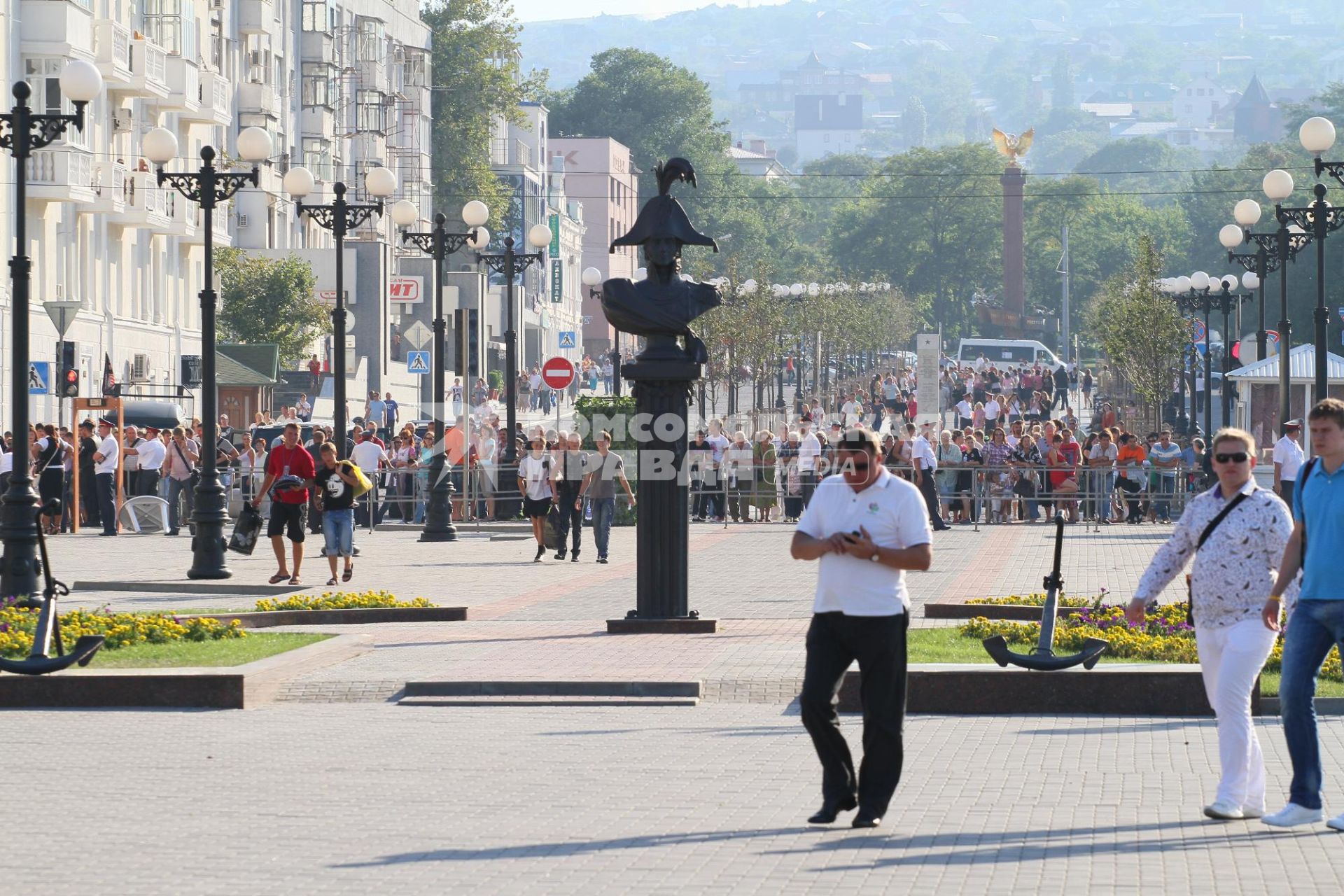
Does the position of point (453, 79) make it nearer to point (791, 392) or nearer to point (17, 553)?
point (791, 392)

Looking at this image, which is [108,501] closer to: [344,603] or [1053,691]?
[344,603]

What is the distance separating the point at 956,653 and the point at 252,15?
178 feet

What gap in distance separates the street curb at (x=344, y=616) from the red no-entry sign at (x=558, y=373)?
20062 mm

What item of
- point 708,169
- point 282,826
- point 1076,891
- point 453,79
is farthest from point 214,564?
point 708,169

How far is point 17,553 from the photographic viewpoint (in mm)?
18484

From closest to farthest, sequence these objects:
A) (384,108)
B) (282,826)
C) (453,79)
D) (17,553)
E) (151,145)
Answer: (282,826)
(17,553)
(151,145)
(384,108)
(453,79)

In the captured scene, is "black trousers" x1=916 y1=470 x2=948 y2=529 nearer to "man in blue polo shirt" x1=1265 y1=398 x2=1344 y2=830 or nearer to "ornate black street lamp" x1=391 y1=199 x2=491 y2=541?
"ornate black street lamp" x1=391 y1=199 x2=491 y2=541

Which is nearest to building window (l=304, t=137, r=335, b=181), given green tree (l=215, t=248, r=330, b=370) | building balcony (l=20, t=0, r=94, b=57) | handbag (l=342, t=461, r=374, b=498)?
green tree (l=215, t=248, r=330, b=370)

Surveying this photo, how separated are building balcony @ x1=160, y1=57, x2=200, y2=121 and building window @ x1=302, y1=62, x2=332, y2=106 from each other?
692 inches

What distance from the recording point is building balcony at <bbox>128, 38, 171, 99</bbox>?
5181cm

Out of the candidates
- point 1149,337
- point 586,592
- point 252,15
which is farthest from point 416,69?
point 586,592

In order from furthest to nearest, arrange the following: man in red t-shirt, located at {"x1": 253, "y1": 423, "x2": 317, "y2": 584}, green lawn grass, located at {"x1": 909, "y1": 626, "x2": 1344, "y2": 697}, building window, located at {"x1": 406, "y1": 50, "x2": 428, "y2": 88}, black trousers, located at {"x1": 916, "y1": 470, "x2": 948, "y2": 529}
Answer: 1. building window, located at {"x1": 406, "y1": 50, "x2": 428, "y2": 88}
2. black trousers, located at {"x1": 916, "y1": 470, "x2": 948, "y2": 529}
3. man in red t-shirt, located at {"x1": 253, "y1": 423, "x2": 317, "y2": 584}
4. green lawn grass, located at {"x1": 909, "y1": 626, "x2": 1344, "y2": 697}

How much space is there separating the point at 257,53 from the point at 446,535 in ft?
133

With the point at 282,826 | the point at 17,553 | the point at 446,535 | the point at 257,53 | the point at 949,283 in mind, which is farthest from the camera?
the point at 949,283
